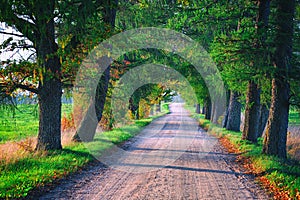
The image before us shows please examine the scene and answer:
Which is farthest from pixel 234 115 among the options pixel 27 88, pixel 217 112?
pixel 27 88

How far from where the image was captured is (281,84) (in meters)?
10.3

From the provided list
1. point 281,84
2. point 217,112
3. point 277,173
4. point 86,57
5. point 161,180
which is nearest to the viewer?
point 161,180

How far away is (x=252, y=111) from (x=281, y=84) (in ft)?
12.5

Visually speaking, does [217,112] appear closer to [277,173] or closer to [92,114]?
[92,114]

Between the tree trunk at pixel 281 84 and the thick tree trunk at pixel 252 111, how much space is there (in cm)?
320

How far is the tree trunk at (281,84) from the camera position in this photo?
1024 centimetres

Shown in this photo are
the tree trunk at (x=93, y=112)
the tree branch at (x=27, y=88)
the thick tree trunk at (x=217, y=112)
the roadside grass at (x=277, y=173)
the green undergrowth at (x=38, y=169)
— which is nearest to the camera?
the green undergrowth at (x=38, y=169)

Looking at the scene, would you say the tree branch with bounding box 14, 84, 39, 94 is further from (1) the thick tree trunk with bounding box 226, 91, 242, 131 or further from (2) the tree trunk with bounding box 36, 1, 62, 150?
(1) the thick tree trunk with bounding box 226, 91, 242, 131

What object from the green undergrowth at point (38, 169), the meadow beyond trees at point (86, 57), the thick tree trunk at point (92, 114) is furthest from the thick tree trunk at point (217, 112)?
the green undergrowth at point (38, 169)

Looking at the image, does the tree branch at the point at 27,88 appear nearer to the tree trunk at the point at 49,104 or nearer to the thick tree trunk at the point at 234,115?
the tree trunk at the point at 49,104

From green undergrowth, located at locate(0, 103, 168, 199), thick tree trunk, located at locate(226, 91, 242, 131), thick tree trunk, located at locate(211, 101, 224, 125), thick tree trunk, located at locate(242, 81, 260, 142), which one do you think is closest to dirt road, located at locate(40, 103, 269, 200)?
green undergrowth, located at locate(0, 103, 168, 199)

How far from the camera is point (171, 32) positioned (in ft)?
62.3

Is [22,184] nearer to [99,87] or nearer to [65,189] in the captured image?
[65,189]

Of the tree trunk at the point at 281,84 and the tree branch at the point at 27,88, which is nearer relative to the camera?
the tree branch at the point at 27,88
